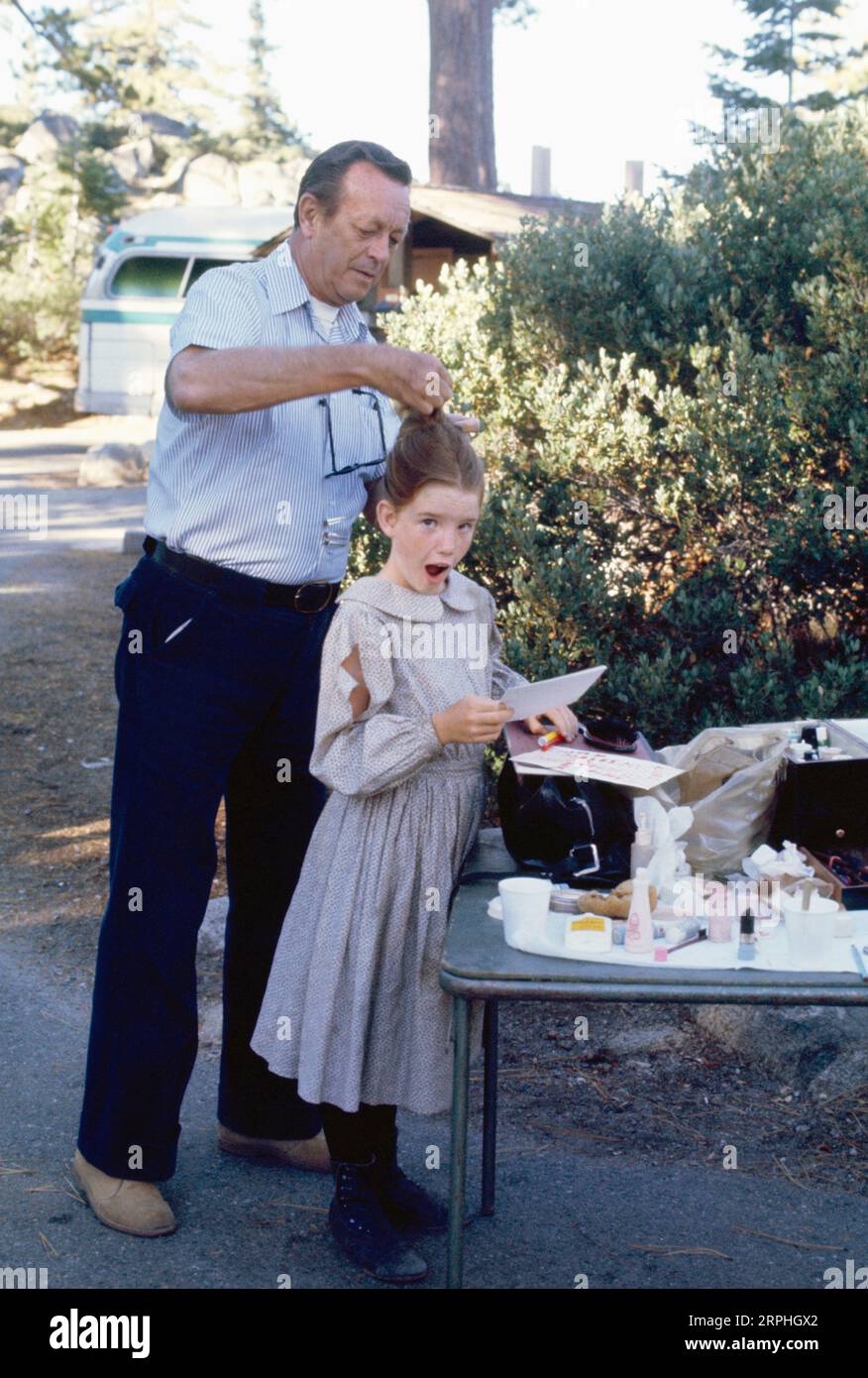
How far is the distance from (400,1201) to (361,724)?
107cm

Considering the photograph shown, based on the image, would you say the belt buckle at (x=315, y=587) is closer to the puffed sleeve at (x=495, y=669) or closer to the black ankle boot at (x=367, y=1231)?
the puffed sleeve at (x=495, y=669)

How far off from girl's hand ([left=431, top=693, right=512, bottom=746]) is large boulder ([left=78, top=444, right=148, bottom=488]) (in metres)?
15.2

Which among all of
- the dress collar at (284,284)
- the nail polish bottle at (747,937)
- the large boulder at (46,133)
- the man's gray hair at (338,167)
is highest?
the large boulder at (46,133)

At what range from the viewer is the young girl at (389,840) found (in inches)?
114

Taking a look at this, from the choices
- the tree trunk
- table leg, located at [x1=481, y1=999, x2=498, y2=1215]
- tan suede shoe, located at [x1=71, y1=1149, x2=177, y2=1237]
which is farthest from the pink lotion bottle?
the tree trunk

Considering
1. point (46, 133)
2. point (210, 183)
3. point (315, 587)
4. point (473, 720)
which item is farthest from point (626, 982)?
point (46, 133)

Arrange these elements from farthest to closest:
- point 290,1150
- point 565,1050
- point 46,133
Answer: point 46,133 < point 565,1050 < point 290,1150

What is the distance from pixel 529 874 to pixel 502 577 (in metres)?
2.50

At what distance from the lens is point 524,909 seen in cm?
256

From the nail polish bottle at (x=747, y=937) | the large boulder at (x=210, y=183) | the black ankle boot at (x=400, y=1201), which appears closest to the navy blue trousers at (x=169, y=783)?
the black ankle boot at (x=400, y=1201)

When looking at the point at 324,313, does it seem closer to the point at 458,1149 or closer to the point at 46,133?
the point at 458,1149

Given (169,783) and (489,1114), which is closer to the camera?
(169,783)

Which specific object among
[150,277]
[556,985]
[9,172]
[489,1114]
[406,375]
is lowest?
[489,1114]
